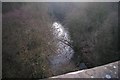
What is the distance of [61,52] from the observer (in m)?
1.53

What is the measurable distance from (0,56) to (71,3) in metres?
0.78

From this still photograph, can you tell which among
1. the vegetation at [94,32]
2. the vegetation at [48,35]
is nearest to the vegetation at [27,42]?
the vegetation at [48,35]

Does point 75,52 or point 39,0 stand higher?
point 39,0

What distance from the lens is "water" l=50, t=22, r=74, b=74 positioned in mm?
Result: 1505

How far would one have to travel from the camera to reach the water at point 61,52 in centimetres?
151

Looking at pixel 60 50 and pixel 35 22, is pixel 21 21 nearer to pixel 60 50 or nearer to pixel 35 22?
pixel 35 22

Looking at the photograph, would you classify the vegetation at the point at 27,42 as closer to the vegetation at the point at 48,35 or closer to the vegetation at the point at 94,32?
the vegetation at the point at 48,35

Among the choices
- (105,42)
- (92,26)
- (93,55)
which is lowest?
(93,55)

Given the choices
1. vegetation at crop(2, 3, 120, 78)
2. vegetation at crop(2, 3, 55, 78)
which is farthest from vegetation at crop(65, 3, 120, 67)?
vegetation at crop(2, 3, 55, 78)

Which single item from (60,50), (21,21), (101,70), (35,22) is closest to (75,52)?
(60,50)

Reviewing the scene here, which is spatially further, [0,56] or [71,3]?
[71,3]

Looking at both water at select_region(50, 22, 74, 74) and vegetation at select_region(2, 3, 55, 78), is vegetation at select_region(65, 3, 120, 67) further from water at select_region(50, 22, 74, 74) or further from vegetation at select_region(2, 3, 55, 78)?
vegetation at select_region(2, 3, 55, 78)

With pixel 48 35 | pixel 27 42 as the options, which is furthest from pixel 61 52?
pixel 27 42

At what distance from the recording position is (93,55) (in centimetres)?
156
